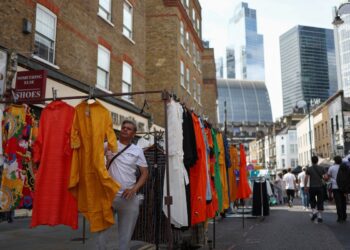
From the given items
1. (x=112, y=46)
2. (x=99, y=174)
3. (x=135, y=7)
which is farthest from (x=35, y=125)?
(x=135, y=7)

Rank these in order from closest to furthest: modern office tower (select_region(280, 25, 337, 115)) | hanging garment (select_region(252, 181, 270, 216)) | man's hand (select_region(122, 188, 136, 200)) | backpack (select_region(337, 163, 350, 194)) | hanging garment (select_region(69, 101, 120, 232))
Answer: hanging garment (select_region(69, 101, 120, 232)) < man's hand (select_region(122, 188, 136, 200)) < backpack (select_region(337, 163, 350, 194)) < hanging garment (select_region(252, 181, 270, 216)) < modern office tower (select_region(280, 25, 337, 115))

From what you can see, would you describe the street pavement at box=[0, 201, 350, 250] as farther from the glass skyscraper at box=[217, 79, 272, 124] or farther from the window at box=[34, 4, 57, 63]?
the glass skyscraper at box=[217, 79, 272, 124]

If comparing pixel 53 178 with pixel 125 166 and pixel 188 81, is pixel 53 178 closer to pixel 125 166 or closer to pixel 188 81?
pixel 125 166

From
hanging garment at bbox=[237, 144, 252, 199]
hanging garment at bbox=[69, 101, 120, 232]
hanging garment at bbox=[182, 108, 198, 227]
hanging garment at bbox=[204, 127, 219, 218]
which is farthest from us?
hanging garment at bbox=[237, 144, 252, 199]

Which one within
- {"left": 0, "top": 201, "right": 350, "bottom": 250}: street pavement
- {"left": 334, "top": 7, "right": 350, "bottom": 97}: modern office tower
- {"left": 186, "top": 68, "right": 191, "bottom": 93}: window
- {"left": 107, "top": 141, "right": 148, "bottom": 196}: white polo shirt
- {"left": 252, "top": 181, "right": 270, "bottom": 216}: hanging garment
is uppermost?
{"left": 334, "top": 7, "right": 350, "bottom": 97}: modern office tower

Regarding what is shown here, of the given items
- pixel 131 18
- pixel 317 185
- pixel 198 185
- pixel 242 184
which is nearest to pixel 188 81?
pixel 131 18

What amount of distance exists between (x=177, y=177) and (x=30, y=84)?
5.19 m

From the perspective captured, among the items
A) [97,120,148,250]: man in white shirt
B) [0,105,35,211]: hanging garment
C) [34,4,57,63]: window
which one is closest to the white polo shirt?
[97,120,148,250]: man in white shirt

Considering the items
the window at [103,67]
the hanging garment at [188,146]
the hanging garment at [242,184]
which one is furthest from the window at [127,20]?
the hanging garment at [188,146]

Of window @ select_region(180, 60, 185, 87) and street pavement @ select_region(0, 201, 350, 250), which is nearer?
street pavement @ select_region(0, 201, 350, 250)

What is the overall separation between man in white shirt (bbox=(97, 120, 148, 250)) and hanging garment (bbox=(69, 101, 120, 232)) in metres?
0.22

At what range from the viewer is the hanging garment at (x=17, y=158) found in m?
5.92

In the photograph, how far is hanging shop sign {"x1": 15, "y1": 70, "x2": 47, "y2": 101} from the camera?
8.68 metres

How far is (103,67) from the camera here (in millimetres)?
16453
